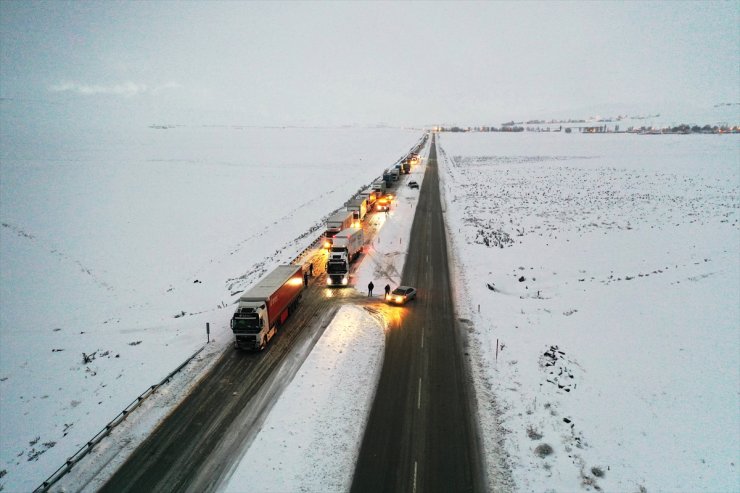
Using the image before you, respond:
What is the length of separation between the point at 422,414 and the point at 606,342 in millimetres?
12783

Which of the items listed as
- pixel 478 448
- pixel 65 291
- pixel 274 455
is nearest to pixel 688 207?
pixel 478 448

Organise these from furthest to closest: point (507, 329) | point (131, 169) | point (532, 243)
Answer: point (131, 169) → point (532, 243) → point (507, 329)

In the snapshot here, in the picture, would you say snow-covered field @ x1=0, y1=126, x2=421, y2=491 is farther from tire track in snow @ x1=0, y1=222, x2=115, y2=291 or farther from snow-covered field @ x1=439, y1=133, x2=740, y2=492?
snow-covered field @ x1=439, y1=133, x2=740, y2=492

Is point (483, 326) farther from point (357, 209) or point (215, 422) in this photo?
point (357, 209)

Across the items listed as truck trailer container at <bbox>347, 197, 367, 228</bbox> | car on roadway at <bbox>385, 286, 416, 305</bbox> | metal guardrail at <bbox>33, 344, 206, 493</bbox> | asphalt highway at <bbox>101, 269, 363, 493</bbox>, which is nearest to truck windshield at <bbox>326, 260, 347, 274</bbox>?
car on roadway at <bbox>385, 286, 416, 305</bbox>

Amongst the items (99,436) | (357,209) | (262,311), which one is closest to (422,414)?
(262,311)

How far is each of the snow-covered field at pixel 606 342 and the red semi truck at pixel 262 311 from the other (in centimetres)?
1260

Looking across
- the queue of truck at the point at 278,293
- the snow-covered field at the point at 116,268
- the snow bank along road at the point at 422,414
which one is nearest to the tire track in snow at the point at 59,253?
the snow-covered field at the point at 116,268

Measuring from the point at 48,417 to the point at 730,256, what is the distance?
49667 millimetres

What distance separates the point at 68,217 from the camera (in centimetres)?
7125

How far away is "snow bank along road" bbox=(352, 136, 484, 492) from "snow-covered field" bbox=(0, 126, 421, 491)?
35.2ft

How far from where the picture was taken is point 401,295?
30.5 meters

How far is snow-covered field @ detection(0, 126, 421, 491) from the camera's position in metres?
21.8

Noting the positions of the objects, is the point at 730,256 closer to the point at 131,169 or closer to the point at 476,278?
the point at 476,278
